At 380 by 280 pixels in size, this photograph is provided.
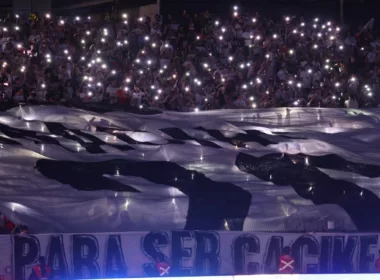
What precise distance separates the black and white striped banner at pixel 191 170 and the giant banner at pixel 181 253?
0.73m

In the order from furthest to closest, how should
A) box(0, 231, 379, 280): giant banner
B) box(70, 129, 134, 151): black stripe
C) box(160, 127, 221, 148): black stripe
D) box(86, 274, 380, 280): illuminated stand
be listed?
box(160, 127, 221, 148): black stripe
box(70, 129, 134, 151): black stripe
box(0, 231, 379, 280): giant banner
box(86, 274, 380, 280): illuminated stand

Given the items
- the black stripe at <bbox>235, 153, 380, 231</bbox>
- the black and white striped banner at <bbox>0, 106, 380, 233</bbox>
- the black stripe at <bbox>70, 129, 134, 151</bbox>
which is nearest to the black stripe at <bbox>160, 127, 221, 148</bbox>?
the black and white striped banner at <bbox>0, 106, 380, 233</bbox>

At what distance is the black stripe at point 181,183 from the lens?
7.36m

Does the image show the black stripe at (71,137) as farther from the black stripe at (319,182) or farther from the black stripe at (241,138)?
the black stripe at (319,182)

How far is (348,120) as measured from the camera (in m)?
10.4

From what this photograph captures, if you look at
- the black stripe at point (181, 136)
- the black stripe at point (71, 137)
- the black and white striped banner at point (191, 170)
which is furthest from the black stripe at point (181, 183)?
the black stripe at point (181, 136)

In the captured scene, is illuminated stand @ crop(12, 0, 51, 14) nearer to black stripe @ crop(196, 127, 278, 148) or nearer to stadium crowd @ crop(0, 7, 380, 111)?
stadium crowd @ crop(0, 7, 380, 111)

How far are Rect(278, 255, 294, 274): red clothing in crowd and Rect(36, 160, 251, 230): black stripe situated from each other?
0.80 meters

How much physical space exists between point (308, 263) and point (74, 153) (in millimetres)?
3510

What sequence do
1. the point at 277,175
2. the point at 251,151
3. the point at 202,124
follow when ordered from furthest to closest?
the point at 202,124 < the point at 251,151 < the point at 277,175

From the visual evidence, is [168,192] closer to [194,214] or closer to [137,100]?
[194,214]

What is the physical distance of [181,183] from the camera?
26.4 ft

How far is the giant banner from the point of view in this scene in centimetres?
629

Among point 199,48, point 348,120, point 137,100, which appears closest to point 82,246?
point 348,120
